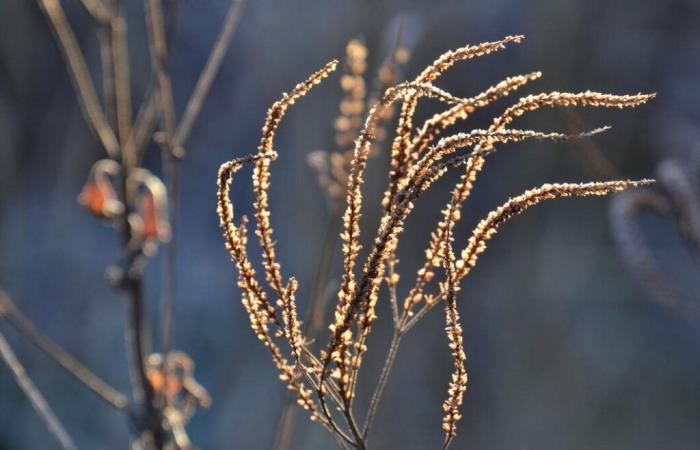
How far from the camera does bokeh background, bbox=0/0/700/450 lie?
339cm

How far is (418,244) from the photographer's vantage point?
11.4ft

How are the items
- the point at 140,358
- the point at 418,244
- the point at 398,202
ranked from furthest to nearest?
the point at 418,244 → the point at 140,358 → the point at 398,202

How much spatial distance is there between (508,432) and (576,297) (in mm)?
705

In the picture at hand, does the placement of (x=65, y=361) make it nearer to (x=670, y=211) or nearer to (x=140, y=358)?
(x=140, y=358)

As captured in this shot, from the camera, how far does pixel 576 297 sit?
11.6 feet

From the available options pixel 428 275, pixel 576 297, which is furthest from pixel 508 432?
pixel 428 275

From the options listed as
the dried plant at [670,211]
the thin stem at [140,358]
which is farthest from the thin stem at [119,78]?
the dried plant at [670,211]

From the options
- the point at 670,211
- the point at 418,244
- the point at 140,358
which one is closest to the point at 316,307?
the point at 140,358

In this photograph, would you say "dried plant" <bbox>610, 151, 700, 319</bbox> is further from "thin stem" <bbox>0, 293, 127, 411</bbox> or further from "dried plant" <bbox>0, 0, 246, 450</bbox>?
"thin stem" <bbox>0, 293, 127, 411</bbox>

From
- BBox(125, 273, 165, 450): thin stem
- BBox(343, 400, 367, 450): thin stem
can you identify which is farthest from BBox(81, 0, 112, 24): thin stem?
BBox(343, 400, 367, 450): thin stem

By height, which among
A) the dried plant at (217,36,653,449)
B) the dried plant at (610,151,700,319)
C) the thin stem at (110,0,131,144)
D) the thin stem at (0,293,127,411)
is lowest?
the thin stem at (0,293,127,411)

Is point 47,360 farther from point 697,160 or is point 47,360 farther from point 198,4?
point 697,160

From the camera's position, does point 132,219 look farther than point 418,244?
No

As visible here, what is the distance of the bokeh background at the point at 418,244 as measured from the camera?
339 cm
